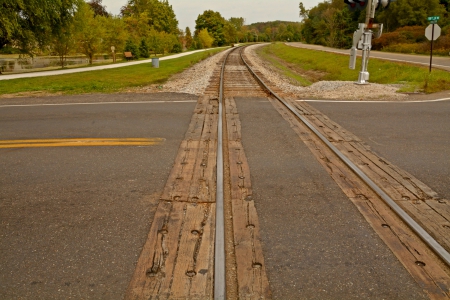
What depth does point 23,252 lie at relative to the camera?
3135 millimetres

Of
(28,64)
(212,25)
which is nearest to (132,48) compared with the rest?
(28,64)

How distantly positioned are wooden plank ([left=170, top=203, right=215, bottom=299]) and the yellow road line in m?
2.76

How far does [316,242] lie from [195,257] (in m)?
1.06

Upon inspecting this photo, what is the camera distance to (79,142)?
640cm

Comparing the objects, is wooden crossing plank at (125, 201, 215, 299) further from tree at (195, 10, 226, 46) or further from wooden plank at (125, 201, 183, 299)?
tree at (195, 10, 226, 46)

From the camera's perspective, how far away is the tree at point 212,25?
9956 centimetres

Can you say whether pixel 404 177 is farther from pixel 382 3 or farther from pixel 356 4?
pixel 382 3

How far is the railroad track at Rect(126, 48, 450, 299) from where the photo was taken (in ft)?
8.93

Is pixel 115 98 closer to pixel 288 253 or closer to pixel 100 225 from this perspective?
pixel 100 225

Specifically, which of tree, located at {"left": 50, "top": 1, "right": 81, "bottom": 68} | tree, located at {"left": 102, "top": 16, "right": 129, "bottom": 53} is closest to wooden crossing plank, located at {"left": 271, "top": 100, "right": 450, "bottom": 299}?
tree, located at {"left": 50, "top": 1, "right": 81, "bottom": 68}

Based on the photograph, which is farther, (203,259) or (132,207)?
(132,207)

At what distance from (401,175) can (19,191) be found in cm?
470

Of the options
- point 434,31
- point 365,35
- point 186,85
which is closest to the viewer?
point 365,35

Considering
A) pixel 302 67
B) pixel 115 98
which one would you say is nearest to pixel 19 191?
pixel 115 98
